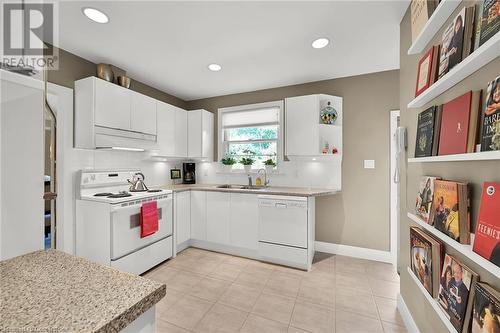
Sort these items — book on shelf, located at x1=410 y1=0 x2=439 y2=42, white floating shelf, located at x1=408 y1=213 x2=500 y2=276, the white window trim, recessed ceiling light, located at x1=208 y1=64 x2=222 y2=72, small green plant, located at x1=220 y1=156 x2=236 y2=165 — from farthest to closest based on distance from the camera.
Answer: small green plant, located at x1=220 y1=156 x2=236 y2=165, the white window trim, recessed ceiling light, located at x1=208 y1=64 x2=222 y2=72, book on shelf, located at x1=410 y1=0 x2=439 y2=42, white floating shelf, located at x1=408 y1=213 x2=500 y2=276

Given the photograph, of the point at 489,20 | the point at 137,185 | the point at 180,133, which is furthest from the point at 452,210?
the point at 180,133

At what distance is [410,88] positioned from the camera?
1.69 m

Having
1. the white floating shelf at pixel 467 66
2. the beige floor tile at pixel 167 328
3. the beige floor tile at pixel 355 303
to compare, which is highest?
the white floating shelf at pixel 467 66

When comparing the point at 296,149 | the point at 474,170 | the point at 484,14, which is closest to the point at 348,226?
the point at 296,149

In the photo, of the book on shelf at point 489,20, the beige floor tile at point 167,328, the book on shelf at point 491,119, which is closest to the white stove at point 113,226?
the beige floor tile at point 167,328

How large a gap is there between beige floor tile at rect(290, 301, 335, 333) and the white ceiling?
2568 mm

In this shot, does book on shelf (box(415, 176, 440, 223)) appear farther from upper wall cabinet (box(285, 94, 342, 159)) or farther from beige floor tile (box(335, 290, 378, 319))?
upper wall cabinet (box(285, 94, 342, 159))

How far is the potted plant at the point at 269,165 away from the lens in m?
3.49

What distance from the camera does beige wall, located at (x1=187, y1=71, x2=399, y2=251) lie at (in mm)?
2912

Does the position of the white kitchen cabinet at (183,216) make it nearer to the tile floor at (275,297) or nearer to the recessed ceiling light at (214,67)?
the tile floor at (275,297)

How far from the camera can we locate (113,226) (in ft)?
7.23

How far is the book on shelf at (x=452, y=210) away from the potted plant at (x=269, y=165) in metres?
2.39

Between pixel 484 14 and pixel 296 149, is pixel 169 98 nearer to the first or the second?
pixel 296 149

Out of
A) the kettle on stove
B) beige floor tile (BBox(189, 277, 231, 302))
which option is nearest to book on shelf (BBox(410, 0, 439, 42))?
beige floor tile (BBox(189, 277, 231, 302))
